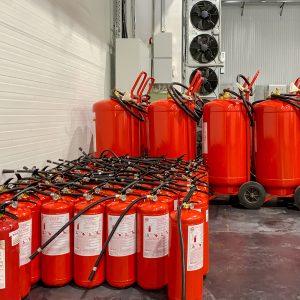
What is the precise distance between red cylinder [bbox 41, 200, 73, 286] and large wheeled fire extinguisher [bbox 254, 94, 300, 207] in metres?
2.11

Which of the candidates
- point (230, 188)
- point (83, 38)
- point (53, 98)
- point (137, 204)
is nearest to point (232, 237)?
point (230, 188)

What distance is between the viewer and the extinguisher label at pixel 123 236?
160cm

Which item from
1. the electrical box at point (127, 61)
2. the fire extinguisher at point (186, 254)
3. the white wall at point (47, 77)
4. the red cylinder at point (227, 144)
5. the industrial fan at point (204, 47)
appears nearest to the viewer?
the fire extinguisher at point (186, 254)

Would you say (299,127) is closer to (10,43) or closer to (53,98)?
(53,98)

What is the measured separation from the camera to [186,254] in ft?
4.69

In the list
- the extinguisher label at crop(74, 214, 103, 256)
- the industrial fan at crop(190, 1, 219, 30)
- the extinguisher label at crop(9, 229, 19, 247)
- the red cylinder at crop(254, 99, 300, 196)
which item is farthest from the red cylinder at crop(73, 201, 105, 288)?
the industrial fan at crop(190, 1, 219, 30)

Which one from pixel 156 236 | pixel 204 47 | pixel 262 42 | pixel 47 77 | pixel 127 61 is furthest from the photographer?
pixel 262 42

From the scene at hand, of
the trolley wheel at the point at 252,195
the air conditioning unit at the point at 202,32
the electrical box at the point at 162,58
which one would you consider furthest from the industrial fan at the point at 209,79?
the trolley wheel at the point at 252,195

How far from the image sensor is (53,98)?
299 cm

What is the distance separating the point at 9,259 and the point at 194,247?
70 cm

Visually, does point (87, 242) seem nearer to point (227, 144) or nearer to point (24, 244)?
point (24, 244)

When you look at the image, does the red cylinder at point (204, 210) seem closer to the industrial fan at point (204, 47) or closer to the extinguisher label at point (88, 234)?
the extinguisher label at point (88, 234)

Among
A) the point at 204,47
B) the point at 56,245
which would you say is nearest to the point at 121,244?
the point at 56,245

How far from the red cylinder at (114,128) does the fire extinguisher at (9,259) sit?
6.89 ft
